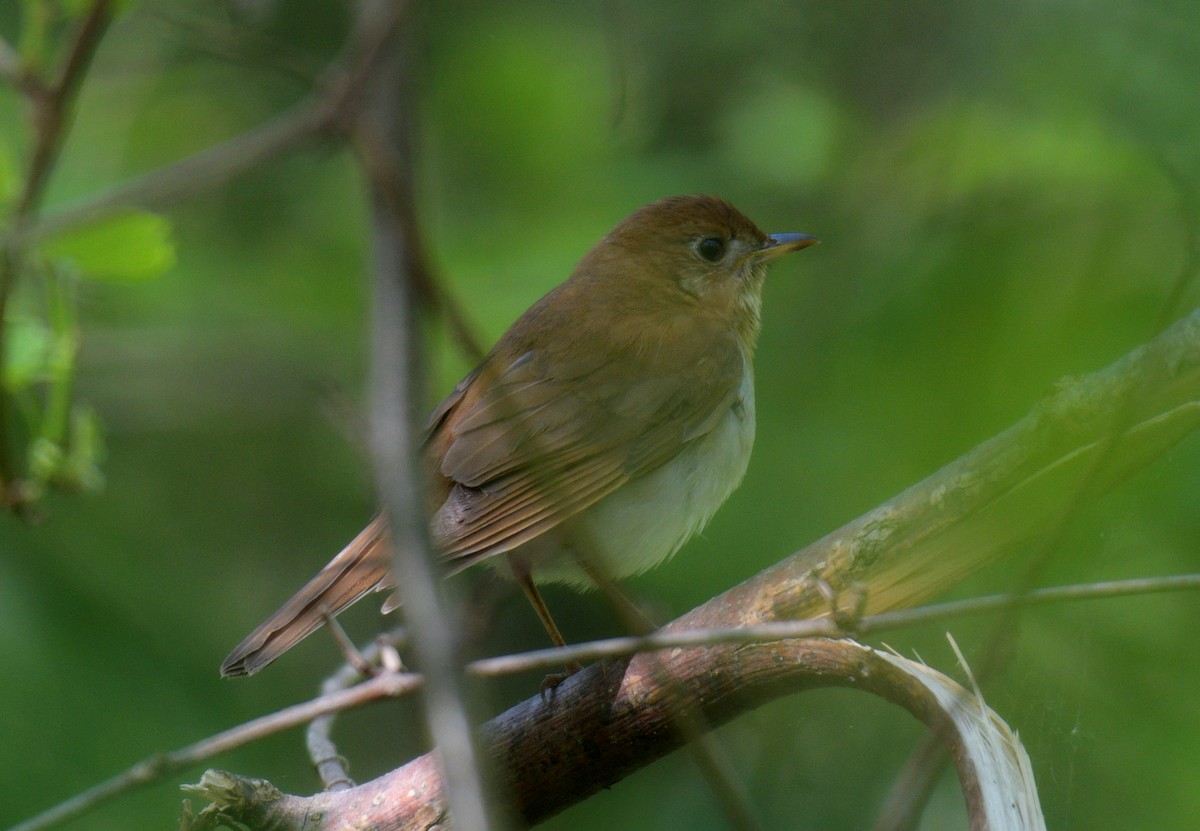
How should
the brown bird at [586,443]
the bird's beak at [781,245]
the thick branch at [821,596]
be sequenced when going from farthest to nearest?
the bird's beak at [781,245] → the brown bird at [586,443] → the thick branch at [821,596]

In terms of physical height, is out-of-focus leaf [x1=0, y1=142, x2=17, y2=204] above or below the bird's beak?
above

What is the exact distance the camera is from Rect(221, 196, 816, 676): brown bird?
3.39 metres

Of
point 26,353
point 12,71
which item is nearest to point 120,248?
point 26,353

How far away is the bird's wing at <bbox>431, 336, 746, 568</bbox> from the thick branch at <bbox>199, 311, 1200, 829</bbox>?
597mm

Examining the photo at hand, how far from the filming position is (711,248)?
4.67 meters

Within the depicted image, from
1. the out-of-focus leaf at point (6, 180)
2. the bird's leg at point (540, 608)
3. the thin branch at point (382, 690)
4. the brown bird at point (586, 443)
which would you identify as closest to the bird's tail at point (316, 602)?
the brown bird at point (586, 443)

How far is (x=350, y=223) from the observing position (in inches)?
236

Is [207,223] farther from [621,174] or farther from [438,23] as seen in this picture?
[621,174]

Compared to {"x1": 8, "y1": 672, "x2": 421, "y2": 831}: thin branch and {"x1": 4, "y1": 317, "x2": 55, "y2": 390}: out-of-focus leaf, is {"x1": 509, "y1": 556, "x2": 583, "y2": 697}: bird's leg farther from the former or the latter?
{"x1": 8, "y1": 672, "x2": 421, "y2": 831}: thin branch

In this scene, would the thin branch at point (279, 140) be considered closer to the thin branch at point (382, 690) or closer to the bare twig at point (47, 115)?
the bare twig at point (47, 115)

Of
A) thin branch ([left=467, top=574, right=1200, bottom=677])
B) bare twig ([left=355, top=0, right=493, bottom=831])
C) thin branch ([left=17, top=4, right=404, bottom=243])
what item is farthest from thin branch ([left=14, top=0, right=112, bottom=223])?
thin branch ([left=467, top=574, right=1200, bottom=677])

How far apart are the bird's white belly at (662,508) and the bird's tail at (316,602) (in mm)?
660

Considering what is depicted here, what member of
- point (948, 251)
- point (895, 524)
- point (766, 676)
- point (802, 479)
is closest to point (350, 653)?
point (766, 676)

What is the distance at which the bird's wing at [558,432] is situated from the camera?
3463 millimetres
